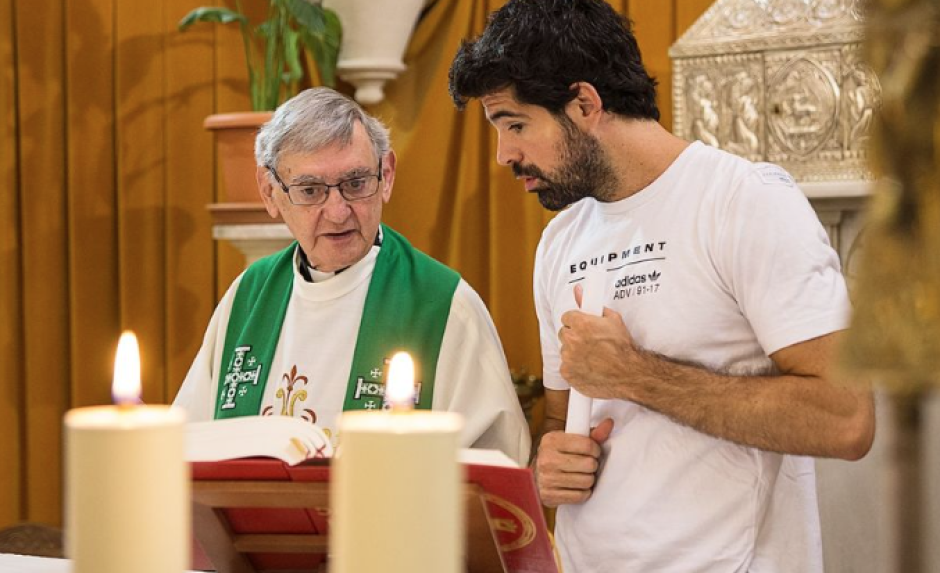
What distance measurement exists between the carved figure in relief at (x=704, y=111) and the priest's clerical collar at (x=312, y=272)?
1.12 m

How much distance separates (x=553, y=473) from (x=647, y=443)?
19cm

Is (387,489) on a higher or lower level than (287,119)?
lower

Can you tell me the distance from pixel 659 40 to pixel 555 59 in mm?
1913

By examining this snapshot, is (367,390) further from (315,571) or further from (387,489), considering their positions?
(387,489)

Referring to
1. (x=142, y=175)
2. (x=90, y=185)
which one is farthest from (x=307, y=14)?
(x=90, y=185)

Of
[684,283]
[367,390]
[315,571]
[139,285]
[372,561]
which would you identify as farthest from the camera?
[139,285]

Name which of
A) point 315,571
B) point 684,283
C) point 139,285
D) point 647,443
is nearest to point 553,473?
point 647,443

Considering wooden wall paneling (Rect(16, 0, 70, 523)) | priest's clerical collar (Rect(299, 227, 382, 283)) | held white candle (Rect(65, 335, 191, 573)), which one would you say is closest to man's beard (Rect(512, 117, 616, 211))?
priest's clerical collar (Rect(299, 227, 382, 283))

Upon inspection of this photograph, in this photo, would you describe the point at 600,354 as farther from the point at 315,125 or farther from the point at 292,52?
the point at 292,52

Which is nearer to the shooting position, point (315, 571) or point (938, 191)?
point (938, 191)

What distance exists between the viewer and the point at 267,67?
4.57 meters

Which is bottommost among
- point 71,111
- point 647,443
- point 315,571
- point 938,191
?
point 315,571

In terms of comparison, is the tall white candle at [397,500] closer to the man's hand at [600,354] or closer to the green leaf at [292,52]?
the man's hand at [600,354]

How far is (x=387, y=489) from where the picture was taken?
2.42ft
